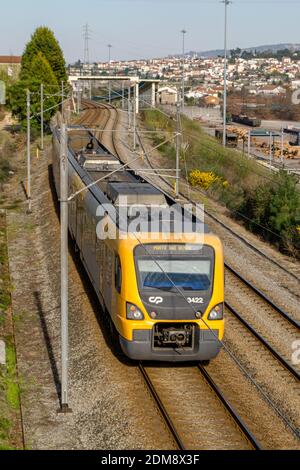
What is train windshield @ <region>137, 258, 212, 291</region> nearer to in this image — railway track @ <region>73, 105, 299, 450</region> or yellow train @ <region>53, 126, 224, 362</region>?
yellow train @ <region>53, 126, 224, 362</region>

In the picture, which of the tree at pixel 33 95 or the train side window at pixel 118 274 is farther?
the tree at pixel 33 95

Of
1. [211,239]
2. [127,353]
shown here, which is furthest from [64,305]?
[211,239]

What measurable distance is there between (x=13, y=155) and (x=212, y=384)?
4143 centimetres

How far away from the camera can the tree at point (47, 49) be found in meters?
76.9

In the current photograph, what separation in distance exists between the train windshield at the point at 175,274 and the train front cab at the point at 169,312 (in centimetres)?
2

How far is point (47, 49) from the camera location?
77.6 m

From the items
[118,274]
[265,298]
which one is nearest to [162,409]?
[118,274]

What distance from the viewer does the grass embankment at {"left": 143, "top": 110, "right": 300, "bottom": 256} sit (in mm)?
28453

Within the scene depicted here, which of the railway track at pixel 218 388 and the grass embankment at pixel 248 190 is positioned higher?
the grass embankment at pixel 248 190

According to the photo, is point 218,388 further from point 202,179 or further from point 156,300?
point 202,179

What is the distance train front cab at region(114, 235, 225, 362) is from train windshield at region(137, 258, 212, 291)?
2 cm

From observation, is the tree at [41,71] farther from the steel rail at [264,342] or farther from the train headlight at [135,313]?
the train headlight at [135,313]

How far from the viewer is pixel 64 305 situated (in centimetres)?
1390

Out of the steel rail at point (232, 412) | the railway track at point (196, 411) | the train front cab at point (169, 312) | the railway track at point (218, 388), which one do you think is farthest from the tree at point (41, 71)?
the steel rail at point (232, 412)
